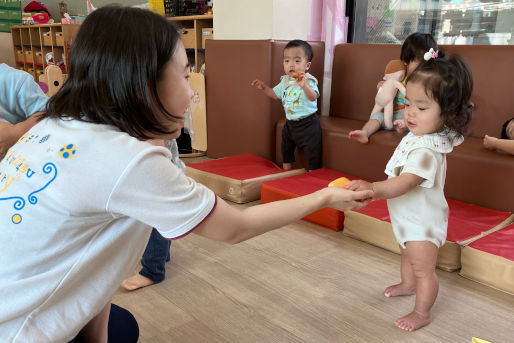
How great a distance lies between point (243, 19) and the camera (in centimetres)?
382

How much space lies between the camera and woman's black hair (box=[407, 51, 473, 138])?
5.09 ft

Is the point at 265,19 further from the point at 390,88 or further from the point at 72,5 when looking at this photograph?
the point at 72,5

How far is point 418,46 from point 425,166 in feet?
4.90

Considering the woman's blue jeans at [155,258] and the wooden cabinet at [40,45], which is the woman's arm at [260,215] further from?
the wooden cabinet at [40,45]

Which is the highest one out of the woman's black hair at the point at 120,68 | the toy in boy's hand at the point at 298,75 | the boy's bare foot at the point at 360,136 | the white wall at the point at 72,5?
the white wall at the point at 72,5

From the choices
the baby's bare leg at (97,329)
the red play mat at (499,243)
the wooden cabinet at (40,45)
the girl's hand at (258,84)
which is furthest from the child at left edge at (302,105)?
the wooden cabinet at (40,45)

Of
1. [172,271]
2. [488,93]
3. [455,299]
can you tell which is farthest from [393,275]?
[488,93]

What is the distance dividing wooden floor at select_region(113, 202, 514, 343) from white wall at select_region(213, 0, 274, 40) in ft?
6.77

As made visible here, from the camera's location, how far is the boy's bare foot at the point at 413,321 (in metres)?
1.63

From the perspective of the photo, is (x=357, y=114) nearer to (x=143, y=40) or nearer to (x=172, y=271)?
(x=172, y=271)

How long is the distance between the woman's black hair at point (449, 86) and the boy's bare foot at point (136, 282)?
1361mm

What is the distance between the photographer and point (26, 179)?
83cm

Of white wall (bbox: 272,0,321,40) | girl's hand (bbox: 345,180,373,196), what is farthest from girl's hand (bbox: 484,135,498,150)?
white wall (bbox: 272,0,321,40)

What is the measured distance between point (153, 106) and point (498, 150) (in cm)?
221
